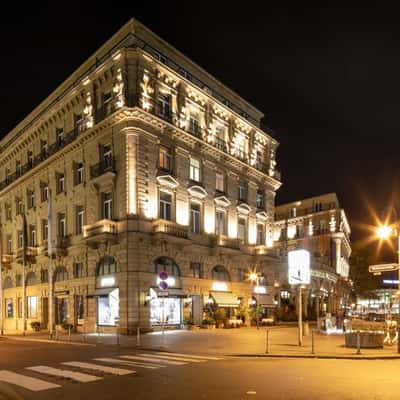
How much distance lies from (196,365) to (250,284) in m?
29.8

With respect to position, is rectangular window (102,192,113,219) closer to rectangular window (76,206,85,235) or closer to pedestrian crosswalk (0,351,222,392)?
rectangular window (76,206,85,235)

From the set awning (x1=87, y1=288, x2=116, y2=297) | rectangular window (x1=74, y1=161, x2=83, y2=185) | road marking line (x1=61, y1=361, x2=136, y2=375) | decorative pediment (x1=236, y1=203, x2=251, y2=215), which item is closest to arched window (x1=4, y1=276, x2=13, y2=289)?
rectangular window (x1=74, y1=161, x2=83, y2=185)

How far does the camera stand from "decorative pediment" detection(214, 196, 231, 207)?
41.8m

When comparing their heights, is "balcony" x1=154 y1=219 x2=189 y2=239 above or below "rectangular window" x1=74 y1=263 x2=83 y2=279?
above

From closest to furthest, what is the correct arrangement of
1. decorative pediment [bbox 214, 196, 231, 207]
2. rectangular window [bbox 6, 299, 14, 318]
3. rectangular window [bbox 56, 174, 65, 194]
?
rectangular window [bbox 56, 174, 65, 194], decorative pediment [bbox 214, 196, 231, 207], rectangular window [bbox 6, 299, 14, 318]

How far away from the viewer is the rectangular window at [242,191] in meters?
46.2

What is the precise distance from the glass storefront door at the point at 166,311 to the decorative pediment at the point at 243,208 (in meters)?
11.8

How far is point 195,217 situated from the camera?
1564 inches

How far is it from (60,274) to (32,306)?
6.67 metres

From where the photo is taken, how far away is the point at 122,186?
33.8 m

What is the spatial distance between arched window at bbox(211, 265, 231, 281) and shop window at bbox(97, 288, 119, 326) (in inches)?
396

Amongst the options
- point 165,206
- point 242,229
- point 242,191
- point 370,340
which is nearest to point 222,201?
point 242,191

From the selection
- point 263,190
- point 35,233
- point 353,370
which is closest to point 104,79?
point 35,233

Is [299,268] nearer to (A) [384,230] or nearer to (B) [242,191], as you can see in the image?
(A) [384,230]
